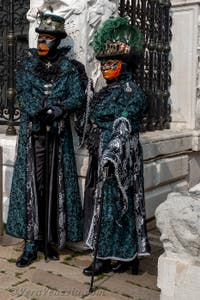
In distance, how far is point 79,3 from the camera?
177 inches

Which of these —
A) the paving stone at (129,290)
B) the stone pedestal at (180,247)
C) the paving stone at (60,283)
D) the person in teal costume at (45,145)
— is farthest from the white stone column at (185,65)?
the stone pedestal at (180,247)

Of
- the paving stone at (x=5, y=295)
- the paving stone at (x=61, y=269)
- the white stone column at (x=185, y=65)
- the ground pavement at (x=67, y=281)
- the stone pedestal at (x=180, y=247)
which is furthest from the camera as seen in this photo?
the white stone column at (x=185, y=65)

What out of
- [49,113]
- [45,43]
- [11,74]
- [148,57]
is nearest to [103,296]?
[49,113]

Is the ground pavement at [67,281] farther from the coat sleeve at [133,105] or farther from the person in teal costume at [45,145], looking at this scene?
the coat sleeve at [133,105]

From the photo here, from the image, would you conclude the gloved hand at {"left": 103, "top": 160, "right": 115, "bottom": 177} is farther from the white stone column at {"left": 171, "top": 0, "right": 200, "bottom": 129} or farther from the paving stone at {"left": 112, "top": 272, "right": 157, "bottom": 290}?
the white stone column at {"left": 171, "top": 0, "right": 200, "bottom": 129}

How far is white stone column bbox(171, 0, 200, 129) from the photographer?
617cm

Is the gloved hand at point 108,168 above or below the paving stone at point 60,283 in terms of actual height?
above

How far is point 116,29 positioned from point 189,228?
6.42 ft

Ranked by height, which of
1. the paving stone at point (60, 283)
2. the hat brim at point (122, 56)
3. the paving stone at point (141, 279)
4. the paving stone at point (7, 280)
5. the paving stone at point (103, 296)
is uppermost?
the hat brim at point (122, 56)

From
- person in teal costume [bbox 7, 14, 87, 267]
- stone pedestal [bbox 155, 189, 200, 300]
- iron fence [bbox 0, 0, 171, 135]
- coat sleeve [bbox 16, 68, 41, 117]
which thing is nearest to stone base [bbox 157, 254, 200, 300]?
stone pedestal [bbox 155, 189, 200, 300]

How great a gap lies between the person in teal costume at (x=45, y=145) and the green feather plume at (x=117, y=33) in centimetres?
39

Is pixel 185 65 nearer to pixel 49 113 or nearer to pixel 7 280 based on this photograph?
pixel 49 113

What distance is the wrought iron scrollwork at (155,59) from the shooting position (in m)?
5.67

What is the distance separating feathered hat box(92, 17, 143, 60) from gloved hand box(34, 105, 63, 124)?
566 millimetres
